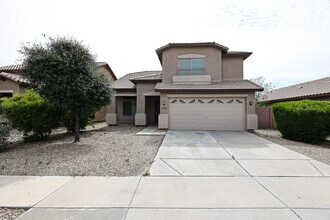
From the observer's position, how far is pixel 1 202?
3.77m

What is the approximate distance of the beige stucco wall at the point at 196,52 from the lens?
14.6m

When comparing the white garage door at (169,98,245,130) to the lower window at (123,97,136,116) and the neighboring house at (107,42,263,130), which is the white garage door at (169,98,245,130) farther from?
the lower window at (123,97,136,116)

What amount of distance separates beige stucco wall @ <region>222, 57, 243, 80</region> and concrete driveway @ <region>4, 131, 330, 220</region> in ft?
33.4

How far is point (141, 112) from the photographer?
54.6 ft

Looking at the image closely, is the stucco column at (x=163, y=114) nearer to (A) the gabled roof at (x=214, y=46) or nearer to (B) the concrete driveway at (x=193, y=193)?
(A) the gabled roof at (x=214, y=46)


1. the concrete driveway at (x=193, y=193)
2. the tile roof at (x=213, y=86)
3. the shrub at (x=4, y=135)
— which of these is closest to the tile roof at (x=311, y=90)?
the tile roof at (x=213, y=86)

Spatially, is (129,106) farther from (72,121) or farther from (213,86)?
(213,86)

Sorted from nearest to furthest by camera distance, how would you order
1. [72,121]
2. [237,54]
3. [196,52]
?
1. [72,121]
2. [196,52]
3. [237,54]

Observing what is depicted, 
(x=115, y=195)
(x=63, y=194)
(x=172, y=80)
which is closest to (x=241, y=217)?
(x=115, y=195)

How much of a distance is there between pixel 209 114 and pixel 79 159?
30.7 feet

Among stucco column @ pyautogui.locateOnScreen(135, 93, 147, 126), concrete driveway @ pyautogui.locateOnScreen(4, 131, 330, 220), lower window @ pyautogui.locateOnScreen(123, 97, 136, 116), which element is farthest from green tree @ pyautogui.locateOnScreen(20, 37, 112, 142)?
lower window @ pyautogui.locateOnScreen(123, 97, 136, 116)

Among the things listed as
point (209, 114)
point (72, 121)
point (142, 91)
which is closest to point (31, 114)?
point (72, 121)

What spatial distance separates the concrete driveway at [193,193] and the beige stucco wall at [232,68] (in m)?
10.2

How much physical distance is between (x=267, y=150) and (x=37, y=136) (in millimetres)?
11503
